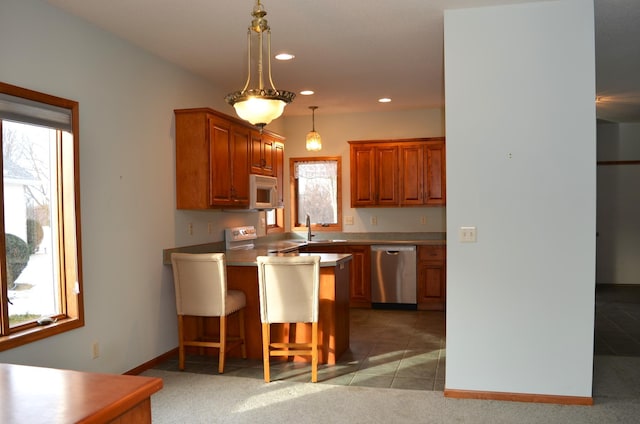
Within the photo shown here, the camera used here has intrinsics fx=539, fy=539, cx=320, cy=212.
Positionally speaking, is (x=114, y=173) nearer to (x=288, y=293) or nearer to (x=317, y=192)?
(x=288, y=293)

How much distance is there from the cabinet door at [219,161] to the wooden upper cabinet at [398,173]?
2438 millimetres

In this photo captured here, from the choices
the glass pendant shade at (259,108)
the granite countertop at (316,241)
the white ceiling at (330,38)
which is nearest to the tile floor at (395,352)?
the granite countertop at (316,241)

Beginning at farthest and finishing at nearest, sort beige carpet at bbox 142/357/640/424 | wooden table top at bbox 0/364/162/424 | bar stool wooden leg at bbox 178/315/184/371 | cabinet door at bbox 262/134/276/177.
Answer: cabinet door at bbox 262/134/276/177, bar stool wooden leg at bbox 178/315/184/371, beige carpet at bbox 142/357/640/424, wooden table top at bbox 0/364/162/424

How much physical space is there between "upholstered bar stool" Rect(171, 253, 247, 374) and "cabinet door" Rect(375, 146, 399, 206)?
3194 millimetres

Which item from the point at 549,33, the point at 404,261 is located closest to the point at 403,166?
the point at 404,261

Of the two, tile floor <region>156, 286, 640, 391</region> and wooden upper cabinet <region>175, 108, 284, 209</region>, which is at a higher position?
wooden upper cabinet <region>175, 108, 284, 209</region>

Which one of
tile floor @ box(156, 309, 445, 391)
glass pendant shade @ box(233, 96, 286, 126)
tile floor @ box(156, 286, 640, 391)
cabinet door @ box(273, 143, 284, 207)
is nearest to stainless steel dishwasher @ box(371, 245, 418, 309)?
tile floor @ box(156, 286, 640, 391)

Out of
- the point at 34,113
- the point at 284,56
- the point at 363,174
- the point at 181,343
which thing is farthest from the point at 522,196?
the point at 363,174

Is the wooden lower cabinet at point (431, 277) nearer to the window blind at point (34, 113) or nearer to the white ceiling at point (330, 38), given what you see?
the white ceiling at point (330, 38)

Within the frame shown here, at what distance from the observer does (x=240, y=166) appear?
5328 mm

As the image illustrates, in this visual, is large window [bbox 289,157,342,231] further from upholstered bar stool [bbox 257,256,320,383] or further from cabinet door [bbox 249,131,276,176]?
upholstered bar stool [bbox 257,256,320,383]

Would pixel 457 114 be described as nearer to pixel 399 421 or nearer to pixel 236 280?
pixel 399 421

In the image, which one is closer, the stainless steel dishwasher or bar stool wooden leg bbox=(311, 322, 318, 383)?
bar stool wooden leg bbox=(311, 322, 318, 383)

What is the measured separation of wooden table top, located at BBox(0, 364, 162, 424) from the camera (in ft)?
4.12
